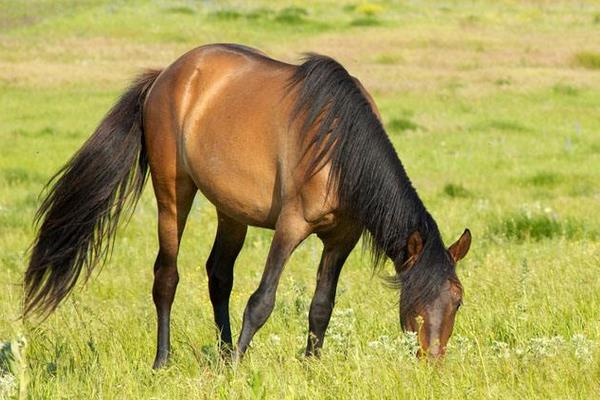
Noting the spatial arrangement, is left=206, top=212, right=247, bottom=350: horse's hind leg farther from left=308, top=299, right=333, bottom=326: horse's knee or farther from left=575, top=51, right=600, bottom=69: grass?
left=575, top=51, right=600, bottom=69: grass

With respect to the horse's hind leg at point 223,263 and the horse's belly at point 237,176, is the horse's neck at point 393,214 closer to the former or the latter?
the horse's belly at point 237,176

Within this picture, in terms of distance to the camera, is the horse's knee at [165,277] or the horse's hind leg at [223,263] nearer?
the horse's knee at [165,277]

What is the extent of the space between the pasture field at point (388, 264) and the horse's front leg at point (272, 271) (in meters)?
0.17

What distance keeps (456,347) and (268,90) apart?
6.08 feet

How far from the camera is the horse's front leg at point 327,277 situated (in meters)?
5.91

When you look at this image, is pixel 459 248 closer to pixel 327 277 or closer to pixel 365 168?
pixel 365 168

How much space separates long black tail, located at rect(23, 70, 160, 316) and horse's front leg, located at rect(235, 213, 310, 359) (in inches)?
50.9

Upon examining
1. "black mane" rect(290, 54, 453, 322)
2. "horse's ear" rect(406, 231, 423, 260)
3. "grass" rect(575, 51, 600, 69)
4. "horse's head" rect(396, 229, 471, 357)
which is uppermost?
"black mane" rect(290, 54, 453, 322)

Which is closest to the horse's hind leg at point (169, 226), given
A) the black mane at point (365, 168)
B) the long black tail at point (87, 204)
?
the long black tail at point (87, 204)

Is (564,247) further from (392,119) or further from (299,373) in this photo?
(392,119)

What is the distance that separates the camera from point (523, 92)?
26234mm

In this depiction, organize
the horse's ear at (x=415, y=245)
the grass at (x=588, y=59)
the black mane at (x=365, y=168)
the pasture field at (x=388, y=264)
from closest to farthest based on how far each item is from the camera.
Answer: the pasture field at (x=388, y=264) < the horse's ear at (x=415, y=245) < the black mane at (x=365, y=168) < the grass at (x=588, y=59)

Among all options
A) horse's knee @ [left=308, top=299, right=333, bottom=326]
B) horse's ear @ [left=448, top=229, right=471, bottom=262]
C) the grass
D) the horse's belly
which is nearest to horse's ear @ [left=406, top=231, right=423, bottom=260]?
horse's ear @ [left=448, top=229, right=471, bottom=262]

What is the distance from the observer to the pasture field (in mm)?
4750
